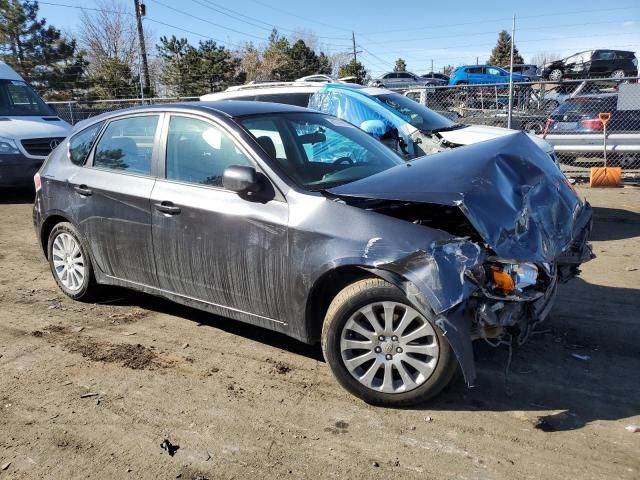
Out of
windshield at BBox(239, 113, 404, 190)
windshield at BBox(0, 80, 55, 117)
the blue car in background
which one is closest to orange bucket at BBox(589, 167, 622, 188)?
windshield at BBox(239, 113, 404, 190)

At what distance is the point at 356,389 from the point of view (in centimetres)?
338

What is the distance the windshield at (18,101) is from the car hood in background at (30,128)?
0.34 metres

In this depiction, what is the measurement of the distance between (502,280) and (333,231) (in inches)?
39.9

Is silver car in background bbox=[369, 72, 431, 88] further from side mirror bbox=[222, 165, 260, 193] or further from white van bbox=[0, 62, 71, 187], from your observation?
side mirror bbox=[222, 165, 260, 193]

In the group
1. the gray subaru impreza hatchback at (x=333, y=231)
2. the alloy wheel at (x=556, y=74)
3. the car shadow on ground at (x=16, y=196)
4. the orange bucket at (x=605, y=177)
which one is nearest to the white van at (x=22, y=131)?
the car shadow on ground at (x=16, y=196)

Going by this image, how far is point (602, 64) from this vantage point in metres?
26.6

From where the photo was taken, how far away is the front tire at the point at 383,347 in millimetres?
3178

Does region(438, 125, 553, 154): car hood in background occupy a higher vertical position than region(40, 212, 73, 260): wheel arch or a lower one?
higher

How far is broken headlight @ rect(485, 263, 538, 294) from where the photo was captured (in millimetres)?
3113

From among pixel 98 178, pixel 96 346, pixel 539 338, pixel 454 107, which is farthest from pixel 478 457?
pixel 454 107

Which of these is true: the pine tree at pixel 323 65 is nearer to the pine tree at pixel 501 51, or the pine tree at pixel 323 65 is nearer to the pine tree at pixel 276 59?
the pine tree at pixel 276 59

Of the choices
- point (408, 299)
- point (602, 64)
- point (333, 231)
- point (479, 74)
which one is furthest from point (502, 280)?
point (479, 74)

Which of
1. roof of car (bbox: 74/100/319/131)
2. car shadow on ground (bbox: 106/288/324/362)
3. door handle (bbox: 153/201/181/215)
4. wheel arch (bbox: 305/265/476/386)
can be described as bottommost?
car shadow on ground (bbox: 106/288/324/362)

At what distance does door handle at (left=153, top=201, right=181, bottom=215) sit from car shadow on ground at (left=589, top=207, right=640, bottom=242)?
5.54 metres
